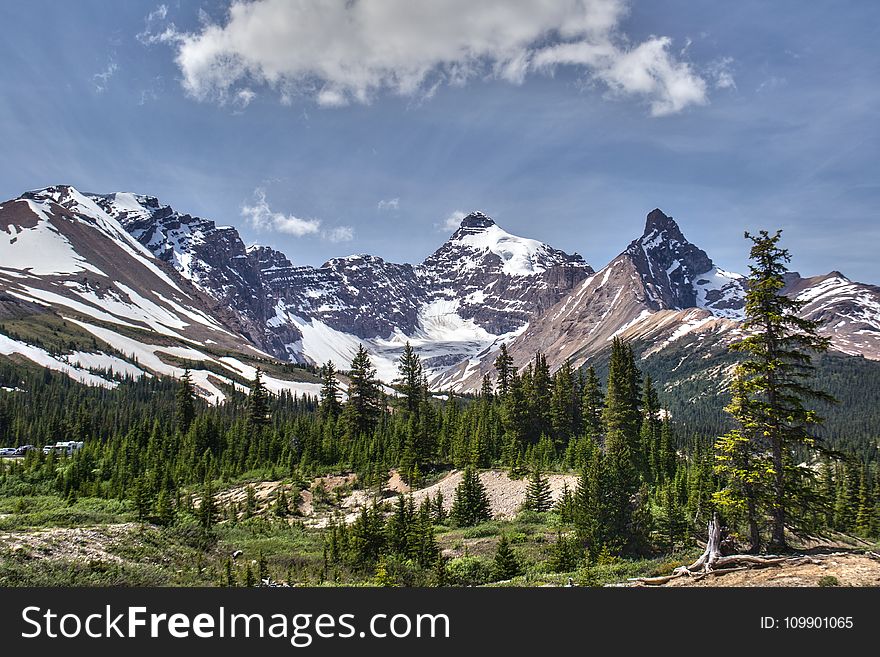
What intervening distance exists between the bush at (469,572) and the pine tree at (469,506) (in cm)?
1211

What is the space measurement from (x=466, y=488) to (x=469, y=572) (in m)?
16.1

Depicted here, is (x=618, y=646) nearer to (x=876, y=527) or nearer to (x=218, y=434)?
(x=876, y=527)

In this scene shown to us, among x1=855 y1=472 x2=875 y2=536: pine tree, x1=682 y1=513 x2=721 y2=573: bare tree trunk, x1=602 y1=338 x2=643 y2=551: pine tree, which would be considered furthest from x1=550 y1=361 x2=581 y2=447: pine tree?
x1=682 y1=513 x2=721 y2=573: bare tree trunk

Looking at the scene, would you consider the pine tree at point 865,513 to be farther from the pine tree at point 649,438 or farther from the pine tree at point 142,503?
the pine tree at point 142,503

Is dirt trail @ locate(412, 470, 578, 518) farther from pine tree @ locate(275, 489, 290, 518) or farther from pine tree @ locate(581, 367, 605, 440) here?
pine tree @ locate(581, 367, 605, 440)

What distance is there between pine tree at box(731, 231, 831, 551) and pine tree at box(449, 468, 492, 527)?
21.9m

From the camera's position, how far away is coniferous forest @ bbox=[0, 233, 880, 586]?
872 inches

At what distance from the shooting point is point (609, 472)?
2845 cm

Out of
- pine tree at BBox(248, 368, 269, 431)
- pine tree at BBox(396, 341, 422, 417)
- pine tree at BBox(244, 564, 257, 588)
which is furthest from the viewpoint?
pine tree at BBox(248, 368, 269, 431)

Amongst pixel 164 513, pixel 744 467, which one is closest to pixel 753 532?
pixel 744 467

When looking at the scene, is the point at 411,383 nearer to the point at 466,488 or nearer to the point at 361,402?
the point at 361,402

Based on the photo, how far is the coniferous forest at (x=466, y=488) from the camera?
22156mm

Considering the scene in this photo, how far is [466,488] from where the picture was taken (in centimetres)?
4156

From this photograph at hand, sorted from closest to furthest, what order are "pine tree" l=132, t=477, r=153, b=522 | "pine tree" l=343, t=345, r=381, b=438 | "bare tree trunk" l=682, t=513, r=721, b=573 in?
1. "bare tree trunk" l=682, t=513, r=721, b=573
2. "pine tree" l=132, t=477, r=153, b=522
3. "pine tree" l=343, t=345, r=381, b=438
